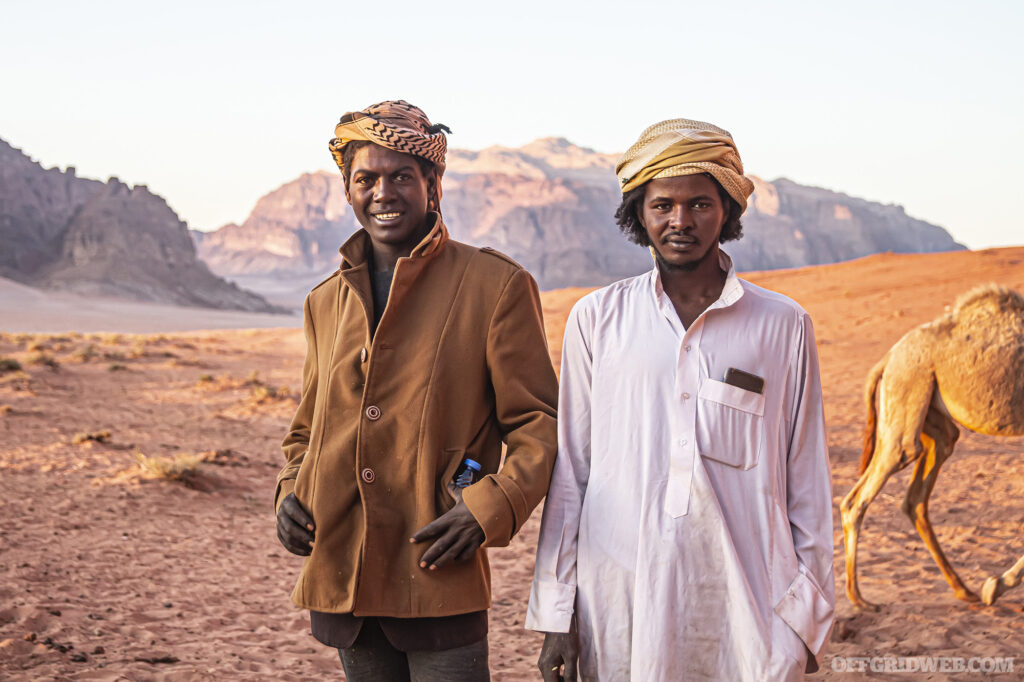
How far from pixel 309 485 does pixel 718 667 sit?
114 cm

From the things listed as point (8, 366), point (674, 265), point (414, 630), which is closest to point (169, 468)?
point (414, 630)

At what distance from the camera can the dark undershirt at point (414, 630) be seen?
2066mm

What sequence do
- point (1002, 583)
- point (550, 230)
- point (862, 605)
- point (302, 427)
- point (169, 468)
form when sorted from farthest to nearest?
1. point (550, 230)
2. point (169, 468)
3. point (862, 605)
4. point (1002, 583)
5. point (302, 427)

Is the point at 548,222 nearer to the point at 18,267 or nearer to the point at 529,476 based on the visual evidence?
the point at 18,267

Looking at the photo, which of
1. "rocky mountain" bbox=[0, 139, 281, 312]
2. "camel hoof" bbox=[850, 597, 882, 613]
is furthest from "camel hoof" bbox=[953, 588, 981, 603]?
"rocky mountain" bbox=[0, 139, 281, 312]


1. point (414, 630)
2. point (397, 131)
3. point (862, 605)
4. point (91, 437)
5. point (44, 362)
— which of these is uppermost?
point (397, 131)

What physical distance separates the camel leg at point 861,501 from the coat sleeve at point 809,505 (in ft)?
10.6

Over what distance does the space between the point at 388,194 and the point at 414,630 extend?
110 centimetres

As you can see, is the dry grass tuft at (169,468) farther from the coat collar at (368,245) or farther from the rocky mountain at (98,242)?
the rocky mountain at (98,242)

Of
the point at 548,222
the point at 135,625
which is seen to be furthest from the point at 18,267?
the point at 135,625

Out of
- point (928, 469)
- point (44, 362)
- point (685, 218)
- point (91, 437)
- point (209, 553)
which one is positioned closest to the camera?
point (685, 218)

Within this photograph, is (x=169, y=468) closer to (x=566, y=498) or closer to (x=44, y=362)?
(x=566, y=498)

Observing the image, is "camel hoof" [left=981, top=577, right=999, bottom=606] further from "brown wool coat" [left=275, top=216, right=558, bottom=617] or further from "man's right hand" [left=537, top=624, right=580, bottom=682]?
"brown wool coat" [left=275, top=216, right=558, bottom=617]

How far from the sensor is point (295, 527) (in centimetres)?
216
